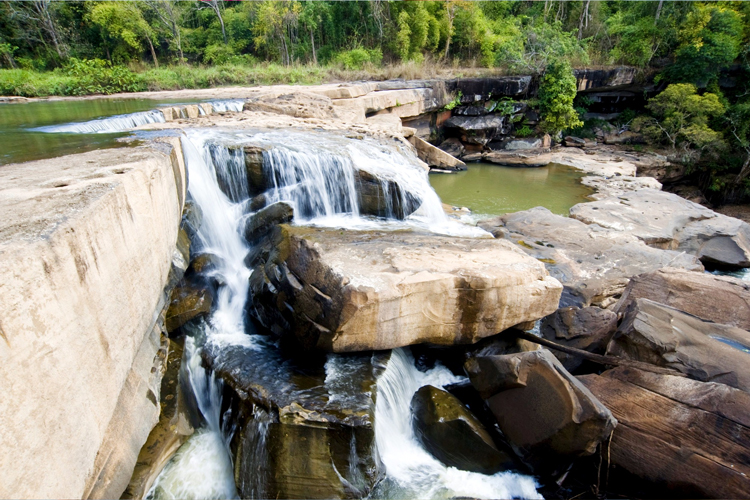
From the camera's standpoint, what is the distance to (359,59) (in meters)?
19.8

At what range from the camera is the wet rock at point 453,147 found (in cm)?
1577

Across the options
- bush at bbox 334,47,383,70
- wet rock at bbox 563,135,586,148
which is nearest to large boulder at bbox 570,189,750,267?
wet rock at bbox 563,135,586,148

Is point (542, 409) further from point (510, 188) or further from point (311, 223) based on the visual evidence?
point (510, 188)

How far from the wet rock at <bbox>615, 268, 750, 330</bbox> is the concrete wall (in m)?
4.45

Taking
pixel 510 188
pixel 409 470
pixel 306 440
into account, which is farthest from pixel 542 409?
pixel 510 188

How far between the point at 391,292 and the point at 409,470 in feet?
4.81

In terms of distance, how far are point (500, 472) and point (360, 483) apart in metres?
1.18

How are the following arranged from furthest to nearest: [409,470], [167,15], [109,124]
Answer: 1. [167,15]
2. [109,124]
3. [409,470]

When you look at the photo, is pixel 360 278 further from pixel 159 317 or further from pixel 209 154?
pixel 209 154

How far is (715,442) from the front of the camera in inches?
114

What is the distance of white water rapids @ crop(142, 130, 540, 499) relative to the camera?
3.28m

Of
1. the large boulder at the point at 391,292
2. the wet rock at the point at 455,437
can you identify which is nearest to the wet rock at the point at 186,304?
the large boulder at the point at 391,292

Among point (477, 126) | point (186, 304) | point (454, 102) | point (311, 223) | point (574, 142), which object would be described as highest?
point (454, 102)

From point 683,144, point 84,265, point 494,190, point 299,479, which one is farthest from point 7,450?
point 683,144
